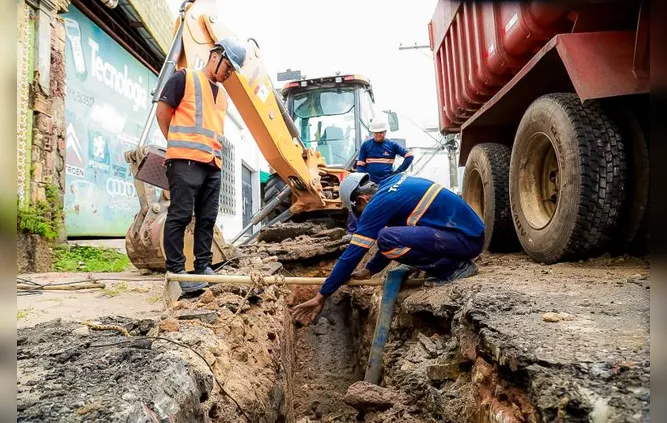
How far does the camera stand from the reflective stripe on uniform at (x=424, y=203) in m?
3.17

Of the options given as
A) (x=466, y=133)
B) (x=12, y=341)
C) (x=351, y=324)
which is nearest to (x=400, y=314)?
(x=351, y=324)

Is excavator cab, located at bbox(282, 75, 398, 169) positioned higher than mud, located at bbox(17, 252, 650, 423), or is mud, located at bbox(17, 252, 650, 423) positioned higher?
excavator cab, located at bbox(282, 75, 398, 169)

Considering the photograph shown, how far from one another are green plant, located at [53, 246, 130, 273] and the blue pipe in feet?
12.3

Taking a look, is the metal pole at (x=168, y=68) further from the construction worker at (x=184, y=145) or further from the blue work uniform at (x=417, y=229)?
the blue work uniform at (x=417, y=229)

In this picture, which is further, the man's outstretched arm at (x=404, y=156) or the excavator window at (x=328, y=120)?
the excavator window at (x=328, y=120)

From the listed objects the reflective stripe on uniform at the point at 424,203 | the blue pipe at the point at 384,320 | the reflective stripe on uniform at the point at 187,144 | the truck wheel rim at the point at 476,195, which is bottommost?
the blue pipe at the point at 384,320

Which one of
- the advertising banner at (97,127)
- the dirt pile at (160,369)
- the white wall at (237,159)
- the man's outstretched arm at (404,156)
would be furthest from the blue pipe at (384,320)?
the white wall at (237,159)

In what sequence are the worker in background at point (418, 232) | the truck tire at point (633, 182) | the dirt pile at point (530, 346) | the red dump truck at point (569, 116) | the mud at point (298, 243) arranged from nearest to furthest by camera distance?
the dirt pile at point (530, 346) → the red dump truck at point (569, 116) → the truck tire at point (633, 182) → the worker in background at point (418, 232) → the mud at point (298, 243)

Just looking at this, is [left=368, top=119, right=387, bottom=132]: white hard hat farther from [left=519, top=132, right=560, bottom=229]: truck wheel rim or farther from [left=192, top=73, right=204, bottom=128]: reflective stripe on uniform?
[left=192, top=73, right=204, bottom=128]: reflective stripe on uniform

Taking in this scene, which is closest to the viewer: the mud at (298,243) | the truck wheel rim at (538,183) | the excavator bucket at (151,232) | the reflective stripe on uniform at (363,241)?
the reflective stripe on uniform at (363,241)

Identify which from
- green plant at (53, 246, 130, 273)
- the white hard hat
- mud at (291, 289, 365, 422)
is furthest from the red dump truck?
green plant at (53, 246, 130, 273)

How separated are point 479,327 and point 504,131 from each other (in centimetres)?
333

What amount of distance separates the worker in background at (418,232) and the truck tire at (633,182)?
86 cm

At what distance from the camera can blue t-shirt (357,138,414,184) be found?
611 cm
